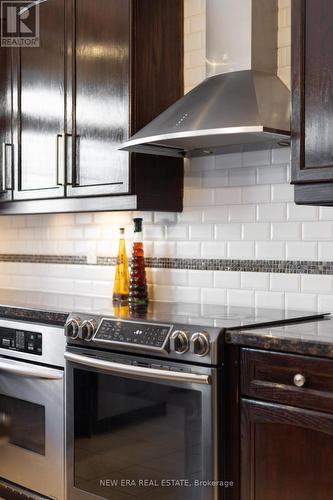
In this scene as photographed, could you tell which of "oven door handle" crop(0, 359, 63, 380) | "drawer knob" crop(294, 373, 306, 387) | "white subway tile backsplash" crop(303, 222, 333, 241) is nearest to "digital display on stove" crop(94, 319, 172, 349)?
"oven door handle" crop(0, 359, 63, 380)

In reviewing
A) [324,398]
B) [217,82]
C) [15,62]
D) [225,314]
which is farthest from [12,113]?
[324,398]

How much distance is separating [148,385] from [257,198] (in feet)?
3.12

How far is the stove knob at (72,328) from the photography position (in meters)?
2.73

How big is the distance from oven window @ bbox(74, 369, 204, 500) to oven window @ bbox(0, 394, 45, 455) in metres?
0.30

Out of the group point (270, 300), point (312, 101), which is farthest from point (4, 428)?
point (312, 101)

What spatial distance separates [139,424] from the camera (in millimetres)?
2541

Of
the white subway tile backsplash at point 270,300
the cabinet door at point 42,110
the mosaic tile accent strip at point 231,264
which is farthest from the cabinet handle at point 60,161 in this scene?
the white subway tile backsplash at point 270,300

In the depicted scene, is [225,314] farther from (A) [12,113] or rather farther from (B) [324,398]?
(A) [12,113]

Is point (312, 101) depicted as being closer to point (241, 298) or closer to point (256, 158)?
point (256, 158)

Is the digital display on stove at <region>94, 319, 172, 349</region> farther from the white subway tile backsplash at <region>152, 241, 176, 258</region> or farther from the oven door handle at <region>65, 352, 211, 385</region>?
the white subway tile backsplash at <region>152, 241, 176, 258</region>

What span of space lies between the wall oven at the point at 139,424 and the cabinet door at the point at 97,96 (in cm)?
79

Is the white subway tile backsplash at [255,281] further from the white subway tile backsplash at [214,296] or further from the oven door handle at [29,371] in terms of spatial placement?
the oven door handle at [29,371]

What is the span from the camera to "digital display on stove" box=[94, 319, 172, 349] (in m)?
2.43

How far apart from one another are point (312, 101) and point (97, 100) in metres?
1.15
